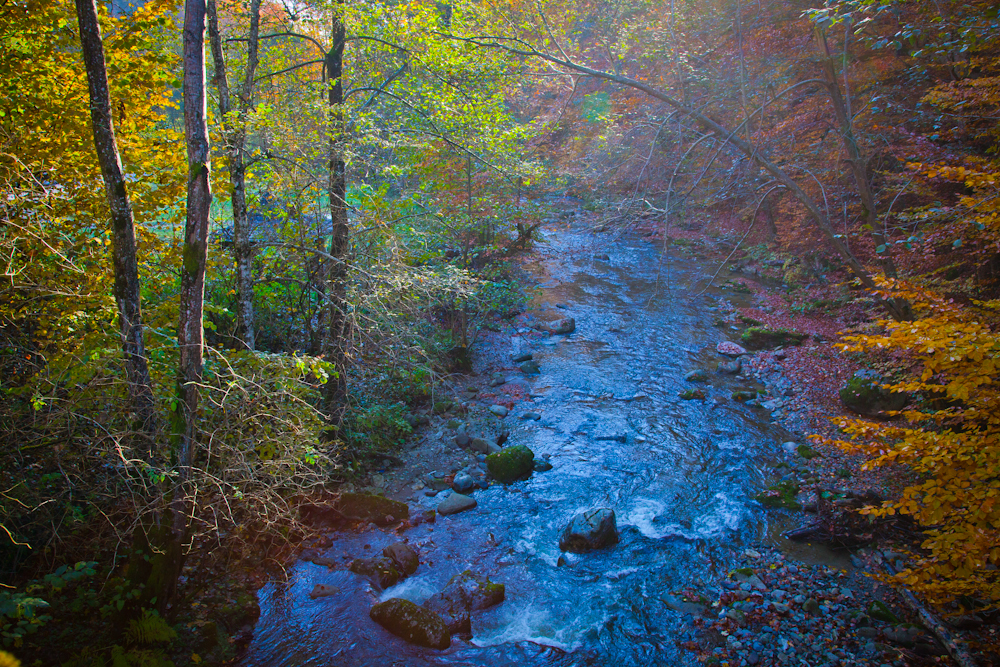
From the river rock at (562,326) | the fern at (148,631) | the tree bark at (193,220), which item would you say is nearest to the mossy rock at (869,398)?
the river rock at (562,326)

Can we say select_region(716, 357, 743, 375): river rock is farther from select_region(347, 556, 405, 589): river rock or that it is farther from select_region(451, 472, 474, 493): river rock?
select_region(347, 556, 405, 589): river rock

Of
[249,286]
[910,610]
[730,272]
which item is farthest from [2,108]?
[730,272]

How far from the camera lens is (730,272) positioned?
18.5m

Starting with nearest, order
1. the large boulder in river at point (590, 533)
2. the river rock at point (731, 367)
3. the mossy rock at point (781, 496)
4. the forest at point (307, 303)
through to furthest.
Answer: the forest at point (307, 303) → the large boulder in river at point (590, 533) → the mossy rock at point (781, 496) → the river rock at point (731, 367)

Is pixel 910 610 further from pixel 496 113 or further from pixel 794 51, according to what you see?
pixel 794 51

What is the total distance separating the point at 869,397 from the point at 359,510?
969cm

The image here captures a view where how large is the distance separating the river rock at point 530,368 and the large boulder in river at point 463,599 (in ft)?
21.8

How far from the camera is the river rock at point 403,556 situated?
6.75 meters

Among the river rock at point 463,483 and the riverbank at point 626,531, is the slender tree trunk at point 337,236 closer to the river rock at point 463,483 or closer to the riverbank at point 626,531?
the riverbank at point 626,531

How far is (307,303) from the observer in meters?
9.13

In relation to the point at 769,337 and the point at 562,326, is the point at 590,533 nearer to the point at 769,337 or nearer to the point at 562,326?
the point at 562,326

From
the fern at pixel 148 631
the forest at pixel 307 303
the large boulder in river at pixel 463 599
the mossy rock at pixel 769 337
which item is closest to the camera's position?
the forest at pixel 307 303

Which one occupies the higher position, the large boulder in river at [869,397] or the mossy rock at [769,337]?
the mossy rock at [769,337]

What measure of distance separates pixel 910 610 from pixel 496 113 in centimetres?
991
